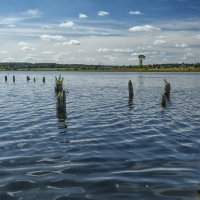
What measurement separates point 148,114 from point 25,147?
15079mm

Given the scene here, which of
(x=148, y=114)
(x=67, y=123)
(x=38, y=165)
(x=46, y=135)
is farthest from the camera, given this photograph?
(x=148, y=114)

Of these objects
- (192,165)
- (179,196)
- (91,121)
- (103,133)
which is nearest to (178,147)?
(192,165)

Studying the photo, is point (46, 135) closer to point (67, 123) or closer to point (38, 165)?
point (67, 123)

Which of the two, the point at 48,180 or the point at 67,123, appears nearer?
the point at 48,180

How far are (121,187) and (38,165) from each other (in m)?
4.01

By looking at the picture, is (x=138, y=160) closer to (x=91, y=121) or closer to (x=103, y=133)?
(x=103, y=133)

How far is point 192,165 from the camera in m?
13.4

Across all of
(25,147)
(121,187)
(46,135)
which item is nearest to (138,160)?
(121,187)

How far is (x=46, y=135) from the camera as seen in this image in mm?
19266

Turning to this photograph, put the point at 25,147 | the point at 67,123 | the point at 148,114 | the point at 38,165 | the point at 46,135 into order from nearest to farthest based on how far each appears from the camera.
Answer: the point at 38,165 → the point at 25,147 → the point at 46,135 → the point at 67,123 → the point at 148,114

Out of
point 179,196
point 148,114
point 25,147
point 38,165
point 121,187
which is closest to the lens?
point 179,196

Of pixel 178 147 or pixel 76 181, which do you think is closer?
pixel 76 181

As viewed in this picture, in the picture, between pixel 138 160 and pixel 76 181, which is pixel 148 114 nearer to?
pixel 138 160

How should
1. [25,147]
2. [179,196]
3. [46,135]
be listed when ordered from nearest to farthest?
[179,196], [25,147], [46,135]
